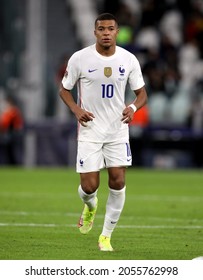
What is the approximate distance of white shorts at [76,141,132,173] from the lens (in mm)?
11773

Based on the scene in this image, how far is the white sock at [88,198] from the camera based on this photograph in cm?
1207

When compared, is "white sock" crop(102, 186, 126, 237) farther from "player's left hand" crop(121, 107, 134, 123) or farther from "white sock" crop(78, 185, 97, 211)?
"player's left hand" crop(121, 107, 134, 123)

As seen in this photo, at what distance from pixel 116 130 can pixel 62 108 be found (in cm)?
1643

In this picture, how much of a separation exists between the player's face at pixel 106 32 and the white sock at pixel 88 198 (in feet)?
5.21

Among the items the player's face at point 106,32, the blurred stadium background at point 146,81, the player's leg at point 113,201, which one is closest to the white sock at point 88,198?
the player's leg at point 113,201

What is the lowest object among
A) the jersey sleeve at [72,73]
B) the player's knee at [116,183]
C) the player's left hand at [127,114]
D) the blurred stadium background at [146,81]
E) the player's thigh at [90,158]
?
the blurred stadium background at [146,81]

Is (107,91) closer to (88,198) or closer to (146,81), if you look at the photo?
(88,198)

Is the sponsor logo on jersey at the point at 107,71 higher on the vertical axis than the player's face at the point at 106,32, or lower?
lower

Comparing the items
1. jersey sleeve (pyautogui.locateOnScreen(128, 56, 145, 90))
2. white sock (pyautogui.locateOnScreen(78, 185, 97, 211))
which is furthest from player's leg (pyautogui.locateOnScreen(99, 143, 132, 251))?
jersey sleeve (pyautogui.locateOnScreen(128, 56, 145, 90))

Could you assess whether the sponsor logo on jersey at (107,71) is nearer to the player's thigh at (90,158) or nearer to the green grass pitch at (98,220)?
the player's thigh at (90,158)

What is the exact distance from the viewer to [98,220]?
15062mm

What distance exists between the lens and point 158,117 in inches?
1099

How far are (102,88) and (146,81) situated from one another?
53.9 feet

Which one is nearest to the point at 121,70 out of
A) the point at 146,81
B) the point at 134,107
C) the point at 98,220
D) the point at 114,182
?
the point at 134,107
